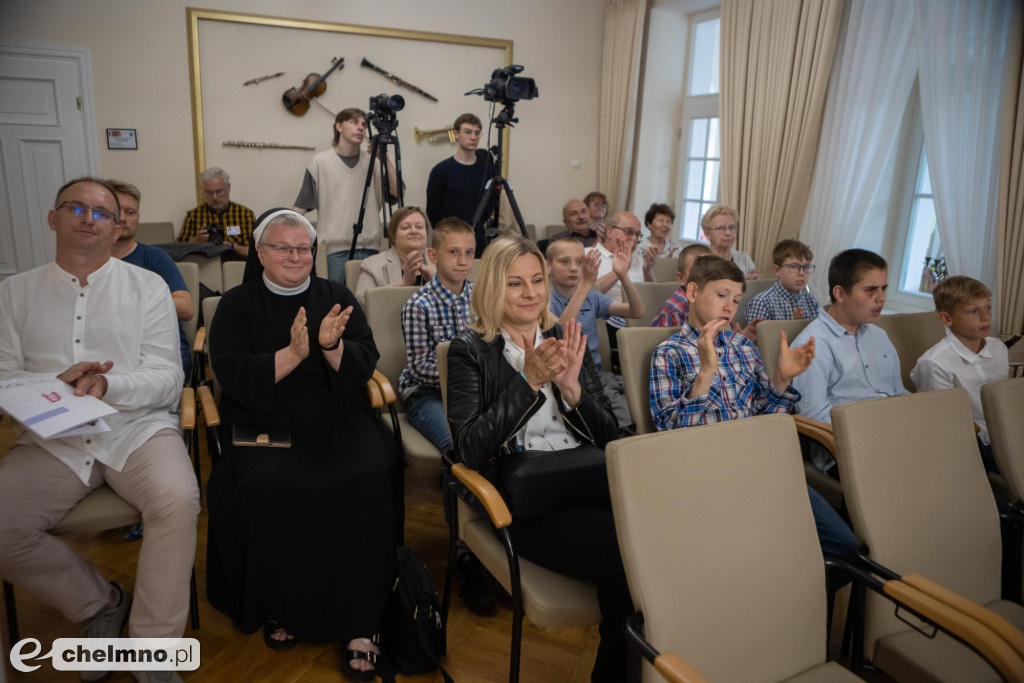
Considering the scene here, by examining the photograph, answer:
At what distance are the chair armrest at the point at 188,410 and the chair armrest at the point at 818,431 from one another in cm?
186

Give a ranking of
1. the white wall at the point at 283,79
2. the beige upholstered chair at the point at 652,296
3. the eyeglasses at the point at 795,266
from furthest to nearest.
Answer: the white wall at the point at 283,79 < the beige upholstered chair at the point at 652,296 < the eyeglasses at the point at 795,266

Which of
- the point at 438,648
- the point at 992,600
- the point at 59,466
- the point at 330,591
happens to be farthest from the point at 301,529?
the point at 992,600

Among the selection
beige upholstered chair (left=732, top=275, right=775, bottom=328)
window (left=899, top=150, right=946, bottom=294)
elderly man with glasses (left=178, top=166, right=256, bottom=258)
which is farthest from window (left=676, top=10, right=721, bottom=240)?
elderly man with glasses (left=178, top=166, right=256, bottom=258)

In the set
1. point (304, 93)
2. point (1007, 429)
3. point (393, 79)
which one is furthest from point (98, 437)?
point (393, 79)

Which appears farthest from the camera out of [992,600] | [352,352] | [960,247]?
[960,247]

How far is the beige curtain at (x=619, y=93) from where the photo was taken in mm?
5738

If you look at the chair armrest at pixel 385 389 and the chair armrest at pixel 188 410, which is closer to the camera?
the chair armrest at pixel 188 410

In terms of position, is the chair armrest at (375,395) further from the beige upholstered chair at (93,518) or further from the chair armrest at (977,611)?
the chair armrest at (977,611)

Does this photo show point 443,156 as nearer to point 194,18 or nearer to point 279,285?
point 194,18

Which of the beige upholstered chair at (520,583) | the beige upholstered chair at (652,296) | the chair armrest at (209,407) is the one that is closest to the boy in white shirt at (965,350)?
the beige upholstered chair at (652,296)

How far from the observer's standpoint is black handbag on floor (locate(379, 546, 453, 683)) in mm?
1779

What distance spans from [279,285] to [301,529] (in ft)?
2.52

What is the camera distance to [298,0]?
5.22 metres

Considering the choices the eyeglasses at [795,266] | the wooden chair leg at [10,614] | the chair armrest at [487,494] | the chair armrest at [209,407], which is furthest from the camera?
the eyeglasses at [795,266]
